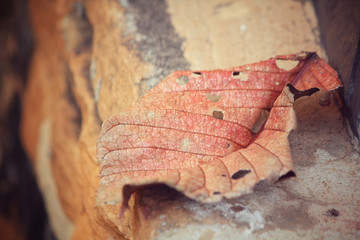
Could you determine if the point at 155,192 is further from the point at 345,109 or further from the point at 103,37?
the point at 103,37

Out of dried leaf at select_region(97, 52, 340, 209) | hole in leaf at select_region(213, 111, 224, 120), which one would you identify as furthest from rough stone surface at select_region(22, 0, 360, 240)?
hole in leaf at select_region(213, 111, 224, 120)

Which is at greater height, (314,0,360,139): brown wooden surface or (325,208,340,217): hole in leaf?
(314,0,360,139): brown wooden surface

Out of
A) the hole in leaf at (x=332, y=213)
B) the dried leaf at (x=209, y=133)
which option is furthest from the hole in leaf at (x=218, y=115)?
the hole in leaf at (x=332, y=213)

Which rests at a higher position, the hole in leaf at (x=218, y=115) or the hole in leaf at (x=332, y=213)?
the hole in leaf at (x=218, y=115)

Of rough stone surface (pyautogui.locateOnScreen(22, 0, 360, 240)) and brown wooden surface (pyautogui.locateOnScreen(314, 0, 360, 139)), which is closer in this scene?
rough stone surface (pyautogui.locateOnScreen(22, 0, 360, 240))

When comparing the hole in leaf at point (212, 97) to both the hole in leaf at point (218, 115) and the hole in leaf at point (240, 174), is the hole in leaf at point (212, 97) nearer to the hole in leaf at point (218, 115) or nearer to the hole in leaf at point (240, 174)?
the hole in leaf at point (218, 115)

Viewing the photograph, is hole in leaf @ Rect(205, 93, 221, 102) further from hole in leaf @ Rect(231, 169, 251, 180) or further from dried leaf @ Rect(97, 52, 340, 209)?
hole in leaf @ Rect(231, 169, 251, 180)

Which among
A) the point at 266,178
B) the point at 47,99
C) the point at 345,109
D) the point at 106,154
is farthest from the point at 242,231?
the point at 47,99
